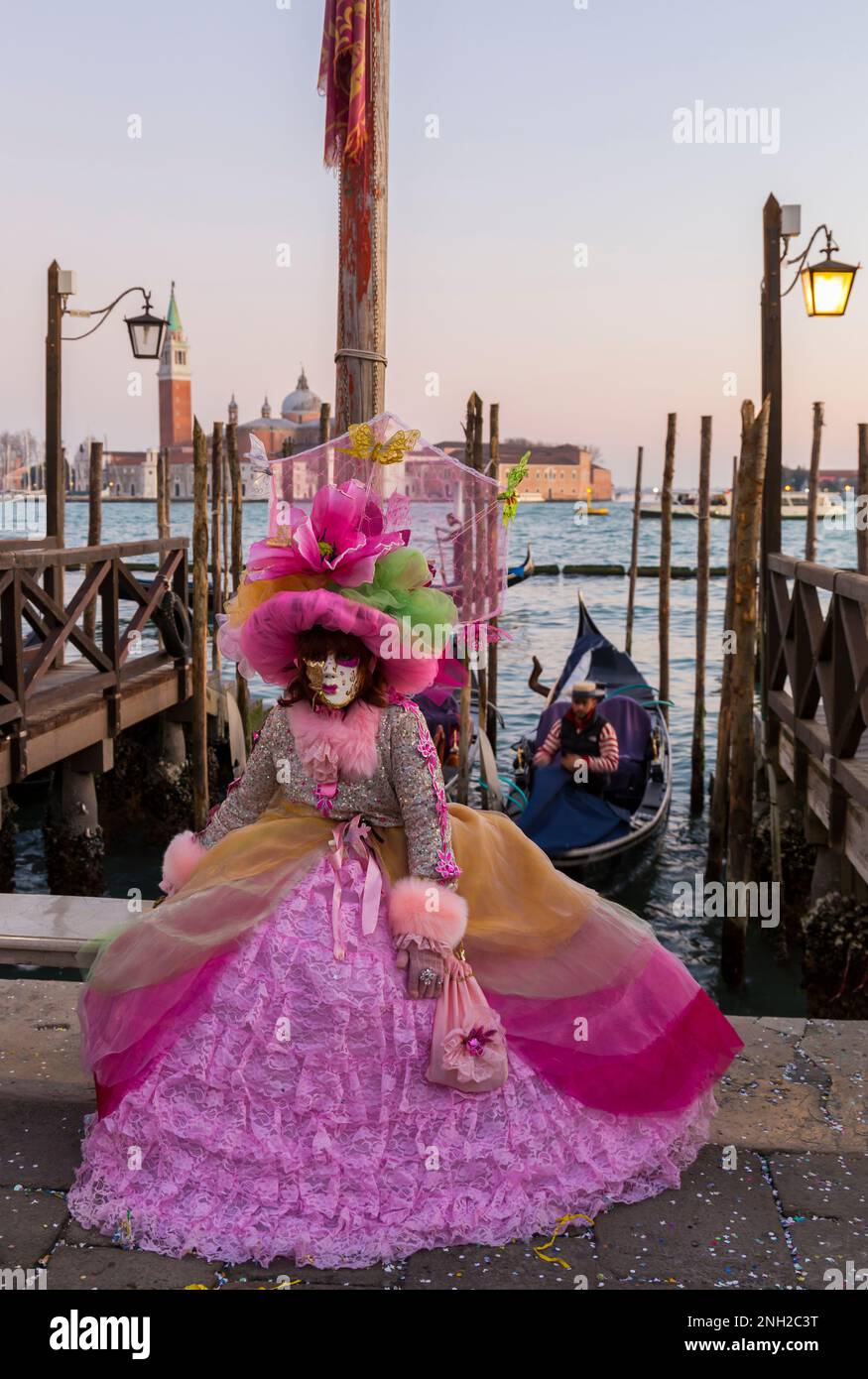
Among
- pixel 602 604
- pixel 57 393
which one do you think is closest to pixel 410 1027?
pixel 57 393

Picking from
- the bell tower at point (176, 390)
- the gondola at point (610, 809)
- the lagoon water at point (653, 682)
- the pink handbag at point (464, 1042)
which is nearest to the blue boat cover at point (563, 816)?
the gondola at point (610, 809)

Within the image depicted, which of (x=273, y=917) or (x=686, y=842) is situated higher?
(x=273, y=917)

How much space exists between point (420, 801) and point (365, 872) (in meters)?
0.18

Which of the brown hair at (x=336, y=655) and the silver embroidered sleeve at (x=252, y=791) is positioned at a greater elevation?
the brown hair at (x=336, y=655)

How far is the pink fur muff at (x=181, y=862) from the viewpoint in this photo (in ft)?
9.00

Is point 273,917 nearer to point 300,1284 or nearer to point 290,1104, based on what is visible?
point 290,1104

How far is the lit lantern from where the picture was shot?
688 cm

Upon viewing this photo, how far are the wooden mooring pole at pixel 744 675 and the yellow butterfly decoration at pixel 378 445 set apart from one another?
3709mm

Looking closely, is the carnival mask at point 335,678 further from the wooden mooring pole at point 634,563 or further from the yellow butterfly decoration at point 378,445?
the wooden mooring pole at point 634,563

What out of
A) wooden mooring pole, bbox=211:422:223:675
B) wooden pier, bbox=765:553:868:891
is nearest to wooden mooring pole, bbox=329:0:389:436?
wooden pier, bbox=765:553:868:891

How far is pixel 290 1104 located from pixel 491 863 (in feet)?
2.17

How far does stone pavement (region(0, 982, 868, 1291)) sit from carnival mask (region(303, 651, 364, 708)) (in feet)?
3.43

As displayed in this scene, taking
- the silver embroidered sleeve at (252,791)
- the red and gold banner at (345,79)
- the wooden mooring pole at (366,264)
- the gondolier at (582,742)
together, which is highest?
the red and gold banner at (345,79)
